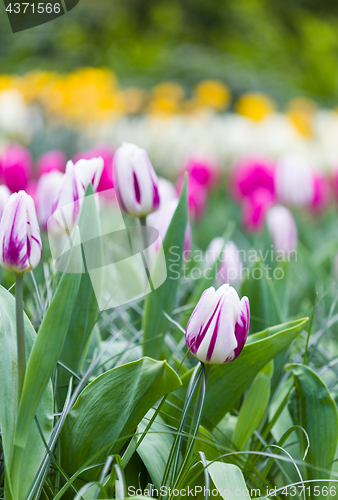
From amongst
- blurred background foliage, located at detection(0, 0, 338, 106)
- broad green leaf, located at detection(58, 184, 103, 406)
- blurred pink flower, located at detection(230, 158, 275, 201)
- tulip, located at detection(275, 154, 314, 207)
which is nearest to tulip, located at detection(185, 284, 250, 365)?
broad green leaf, located at detection(58, 184, 103, 406)

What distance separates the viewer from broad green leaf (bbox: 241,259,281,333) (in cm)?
85

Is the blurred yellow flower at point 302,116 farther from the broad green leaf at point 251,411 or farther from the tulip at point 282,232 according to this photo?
the broad green leaf at point 251,411

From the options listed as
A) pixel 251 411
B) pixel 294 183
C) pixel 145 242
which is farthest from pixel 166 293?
pixel 294 183

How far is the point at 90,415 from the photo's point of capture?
58 centimetres

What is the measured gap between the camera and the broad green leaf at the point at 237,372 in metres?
0.65

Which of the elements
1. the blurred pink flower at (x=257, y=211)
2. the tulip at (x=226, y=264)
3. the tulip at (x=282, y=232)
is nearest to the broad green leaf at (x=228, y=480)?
the tulip at (x=226, y=264)

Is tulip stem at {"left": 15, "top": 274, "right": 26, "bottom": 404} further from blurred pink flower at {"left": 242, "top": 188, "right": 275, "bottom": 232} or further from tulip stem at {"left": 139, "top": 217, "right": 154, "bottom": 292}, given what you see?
blurred pink flower at {"left": 242, "top": 188, "right": 275, "bottom": 232}

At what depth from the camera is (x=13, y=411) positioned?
568 millimetres

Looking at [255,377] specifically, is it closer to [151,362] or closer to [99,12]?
[151,362]

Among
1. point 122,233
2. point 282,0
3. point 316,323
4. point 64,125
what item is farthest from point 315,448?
point 282,0

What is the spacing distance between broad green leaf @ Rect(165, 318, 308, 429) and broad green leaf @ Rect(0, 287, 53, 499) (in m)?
0.18

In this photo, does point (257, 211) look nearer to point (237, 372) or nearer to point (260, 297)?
point (260, 297)

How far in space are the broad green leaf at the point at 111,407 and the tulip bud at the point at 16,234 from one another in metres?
0.16

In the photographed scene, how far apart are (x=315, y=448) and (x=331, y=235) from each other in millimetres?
1178
